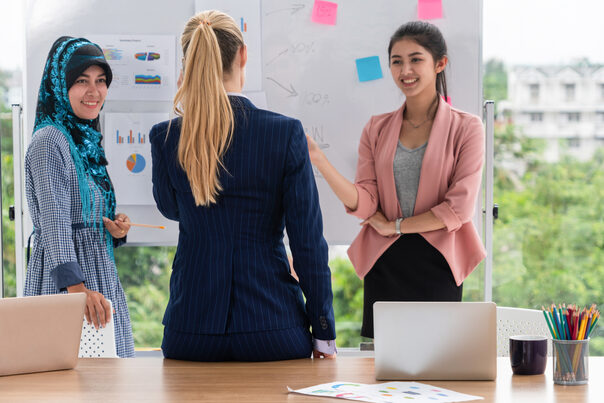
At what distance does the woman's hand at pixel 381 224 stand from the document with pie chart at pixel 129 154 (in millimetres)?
1018

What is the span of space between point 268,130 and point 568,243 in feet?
12.0

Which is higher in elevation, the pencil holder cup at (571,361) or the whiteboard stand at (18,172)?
the whiteboard stand at (18,172)

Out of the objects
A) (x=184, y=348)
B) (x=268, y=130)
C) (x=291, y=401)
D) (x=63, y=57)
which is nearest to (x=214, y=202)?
(x=268, y=130)

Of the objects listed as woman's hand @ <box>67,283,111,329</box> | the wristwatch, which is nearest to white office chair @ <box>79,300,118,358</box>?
woman's hand @ <box>67,283,111,329</box>

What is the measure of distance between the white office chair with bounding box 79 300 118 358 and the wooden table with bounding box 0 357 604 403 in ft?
2.10

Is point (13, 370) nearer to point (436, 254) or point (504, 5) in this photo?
point (436, 254)

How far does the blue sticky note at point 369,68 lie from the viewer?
9.80 ft

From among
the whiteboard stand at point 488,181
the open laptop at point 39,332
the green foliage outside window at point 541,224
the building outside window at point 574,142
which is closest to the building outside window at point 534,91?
the green foliage outside window at point 541,224

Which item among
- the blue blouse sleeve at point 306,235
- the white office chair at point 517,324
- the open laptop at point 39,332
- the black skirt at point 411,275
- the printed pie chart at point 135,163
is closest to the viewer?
the open laptop at point 39,332

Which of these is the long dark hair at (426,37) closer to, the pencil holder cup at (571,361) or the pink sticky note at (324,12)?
the pink sticky note at (324,12)

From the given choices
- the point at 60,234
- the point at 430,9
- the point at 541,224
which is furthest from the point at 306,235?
the point at 541,224

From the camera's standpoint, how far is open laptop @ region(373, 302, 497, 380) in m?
1.49

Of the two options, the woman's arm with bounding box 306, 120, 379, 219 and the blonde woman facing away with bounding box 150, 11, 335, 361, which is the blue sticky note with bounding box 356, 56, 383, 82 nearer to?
the woman's arm with bounding box 306, 120, 379, 219

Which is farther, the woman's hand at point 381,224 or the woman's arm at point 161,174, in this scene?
the woman's hand at point 381,224
